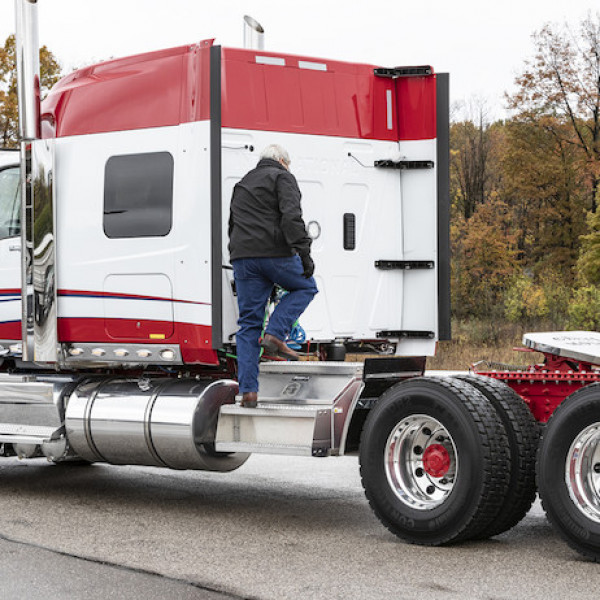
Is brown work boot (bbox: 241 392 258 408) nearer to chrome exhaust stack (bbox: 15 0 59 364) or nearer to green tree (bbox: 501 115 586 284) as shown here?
chrome exhaust stack (bbox: 15 0 59 364)

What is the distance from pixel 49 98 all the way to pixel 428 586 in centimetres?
528

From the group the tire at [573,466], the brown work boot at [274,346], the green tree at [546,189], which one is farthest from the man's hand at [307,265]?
the green tree at [546,189]

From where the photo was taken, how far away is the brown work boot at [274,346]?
7.66m

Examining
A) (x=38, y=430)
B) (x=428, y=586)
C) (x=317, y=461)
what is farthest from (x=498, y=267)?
(x=428, y=586)

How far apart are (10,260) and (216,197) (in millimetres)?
2249

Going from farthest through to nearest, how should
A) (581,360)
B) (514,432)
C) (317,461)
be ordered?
(317,461), (581,360), (514,432)

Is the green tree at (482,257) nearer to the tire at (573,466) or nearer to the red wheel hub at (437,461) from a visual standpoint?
the red wheel hub at (437,461)

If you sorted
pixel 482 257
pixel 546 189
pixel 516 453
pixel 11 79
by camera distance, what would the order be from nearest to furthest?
pixel 516 453 < pixel 11 79 < pixel 482 257 < pixel 546 189

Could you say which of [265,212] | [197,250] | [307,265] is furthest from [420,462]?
[197,250]

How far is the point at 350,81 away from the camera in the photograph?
28.0 ft

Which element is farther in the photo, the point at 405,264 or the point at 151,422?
the point at 405,264

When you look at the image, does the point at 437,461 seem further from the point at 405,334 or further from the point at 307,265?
the point at 405,334

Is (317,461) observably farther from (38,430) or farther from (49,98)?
(49,98)

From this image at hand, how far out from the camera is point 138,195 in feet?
27.3
